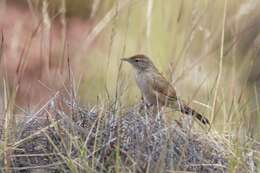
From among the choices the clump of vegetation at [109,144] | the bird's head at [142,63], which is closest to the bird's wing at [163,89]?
the bird's head at [142,63]

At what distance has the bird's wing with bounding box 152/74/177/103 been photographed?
5.28 m

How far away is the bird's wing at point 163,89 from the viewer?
208 inches

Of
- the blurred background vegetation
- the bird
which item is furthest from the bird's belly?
the blurred background vegetation

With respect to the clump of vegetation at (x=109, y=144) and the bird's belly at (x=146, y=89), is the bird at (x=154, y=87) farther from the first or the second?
the clump of vegetation at (x=109, y=144)

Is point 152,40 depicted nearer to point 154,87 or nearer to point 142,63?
point 142,63

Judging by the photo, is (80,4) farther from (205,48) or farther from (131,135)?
(131,135)

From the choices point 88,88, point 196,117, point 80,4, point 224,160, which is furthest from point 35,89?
point 224,160

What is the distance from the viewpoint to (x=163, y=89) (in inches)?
216

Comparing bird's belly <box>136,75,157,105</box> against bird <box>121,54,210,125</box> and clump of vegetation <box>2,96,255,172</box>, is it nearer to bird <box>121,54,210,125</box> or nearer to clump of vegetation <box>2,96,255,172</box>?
bird <box>121,54,210,125</box>

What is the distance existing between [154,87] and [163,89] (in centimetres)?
16

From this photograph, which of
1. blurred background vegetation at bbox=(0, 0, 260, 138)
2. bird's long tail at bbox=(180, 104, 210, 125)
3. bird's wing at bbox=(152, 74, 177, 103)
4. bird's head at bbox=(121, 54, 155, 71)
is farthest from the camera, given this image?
blurred background vegetation at bbox=(0, 0, 260, 138)

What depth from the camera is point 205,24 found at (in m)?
7.77

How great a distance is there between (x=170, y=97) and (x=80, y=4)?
4.11 meters

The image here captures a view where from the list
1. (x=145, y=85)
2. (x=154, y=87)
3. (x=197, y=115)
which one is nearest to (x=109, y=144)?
(x=197, y=115)
